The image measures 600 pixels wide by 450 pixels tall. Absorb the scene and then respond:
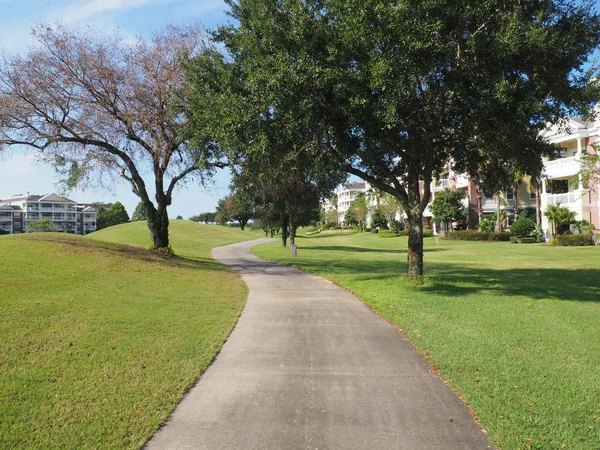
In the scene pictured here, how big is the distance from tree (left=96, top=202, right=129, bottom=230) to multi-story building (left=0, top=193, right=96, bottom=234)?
10769 millimetres

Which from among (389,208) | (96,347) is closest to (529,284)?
(96,347)

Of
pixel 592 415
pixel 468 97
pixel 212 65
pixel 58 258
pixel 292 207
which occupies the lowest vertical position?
pixel 592 415

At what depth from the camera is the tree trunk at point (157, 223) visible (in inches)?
886

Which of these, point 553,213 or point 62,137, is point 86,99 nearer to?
point 62,137

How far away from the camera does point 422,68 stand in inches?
431

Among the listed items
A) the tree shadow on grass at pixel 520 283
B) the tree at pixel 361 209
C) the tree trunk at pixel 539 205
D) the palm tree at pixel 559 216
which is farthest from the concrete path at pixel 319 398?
the tree at pixel 361 209

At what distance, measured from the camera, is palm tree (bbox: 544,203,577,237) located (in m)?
37.0

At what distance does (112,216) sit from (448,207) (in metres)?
94.4

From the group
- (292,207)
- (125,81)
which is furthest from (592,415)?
(292,207)

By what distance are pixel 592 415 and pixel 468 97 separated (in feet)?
27.0

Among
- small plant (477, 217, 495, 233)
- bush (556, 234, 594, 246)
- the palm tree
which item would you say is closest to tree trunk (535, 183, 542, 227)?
the palm tree

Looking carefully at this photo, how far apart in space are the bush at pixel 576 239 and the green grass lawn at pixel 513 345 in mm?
20620

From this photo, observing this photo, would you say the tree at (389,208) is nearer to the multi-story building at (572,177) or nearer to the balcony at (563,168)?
the multi-story building at (572,177)

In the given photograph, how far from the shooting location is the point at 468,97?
1116 cm
